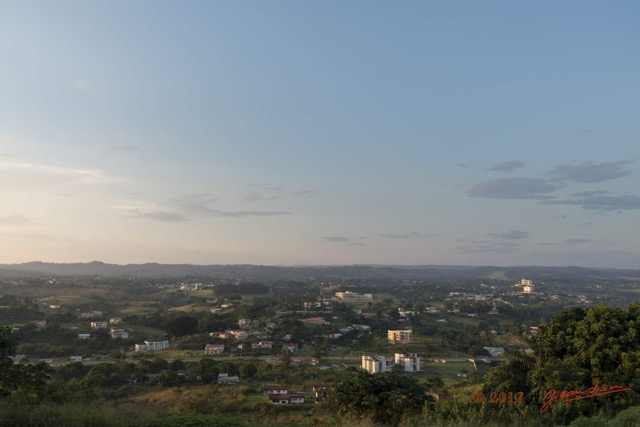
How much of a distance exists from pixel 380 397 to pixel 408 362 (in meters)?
28.9

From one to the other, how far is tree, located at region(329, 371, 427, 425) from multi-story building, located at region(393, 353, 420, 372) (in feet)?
91.4

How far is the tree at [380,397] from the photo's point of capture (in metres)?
9.05

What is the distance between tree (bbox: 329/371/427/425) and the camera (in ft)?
29.7

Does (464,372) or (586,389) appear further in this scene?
(464,372)

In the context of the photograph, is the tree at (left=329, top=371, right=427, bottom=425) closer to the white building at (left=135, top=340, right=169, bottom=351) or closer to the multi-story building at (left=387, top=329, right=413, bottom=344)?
the white building at (left=135, top=340, right=169, bottom=351)

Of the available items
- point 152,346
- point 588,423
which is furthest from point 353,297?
point 588,423

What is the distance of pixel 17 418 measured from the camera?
A: 20.1 feet

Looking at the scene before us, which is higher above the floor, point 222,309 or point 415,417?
point 415,417

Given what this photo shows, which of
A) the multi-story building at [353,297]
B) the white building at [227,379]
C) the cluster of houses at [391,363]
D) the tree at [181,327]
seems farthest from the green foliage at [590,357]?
the multi-story building at [353,297]

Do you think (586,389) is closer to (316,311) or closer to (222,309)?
(316,311)

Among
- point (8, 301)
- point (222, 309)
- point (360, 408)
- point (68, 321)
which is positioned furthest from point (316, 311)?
point (360, 408)

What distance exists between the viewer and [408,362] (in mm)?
36188

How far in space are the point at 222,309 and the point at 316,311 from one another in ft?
52.0

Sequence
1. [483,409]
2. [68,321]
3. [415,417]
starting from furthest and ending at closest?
[68,321] < [415,417] < [483,409]
